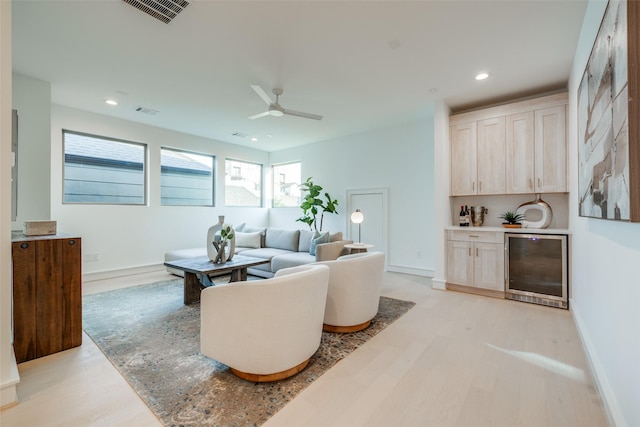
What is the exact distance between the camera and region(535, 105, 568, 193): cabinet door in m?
3.46

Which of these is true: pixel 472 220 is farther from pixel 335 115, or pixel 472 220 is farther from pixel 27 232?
pixel 27 232

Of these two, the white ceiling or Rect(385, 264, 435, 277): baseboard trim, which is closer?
the white ceiling

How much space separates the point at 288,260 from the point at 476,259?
276 centimetres

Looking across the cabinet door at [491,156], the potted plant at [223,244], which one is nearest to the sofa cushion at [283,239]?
the potted plant at [223,244]

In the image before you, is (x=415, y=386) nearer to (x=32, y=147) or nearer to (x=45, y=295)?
(x=45, y=295)

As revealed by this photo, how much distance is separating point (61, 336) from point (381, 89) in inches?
170

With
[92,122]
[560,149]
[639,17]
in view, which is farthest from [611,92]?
[92,122]

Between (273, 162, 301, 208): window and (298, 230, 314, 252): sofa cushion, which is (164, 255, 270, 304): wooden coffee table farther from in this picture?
(273, 162, 301, 208): window

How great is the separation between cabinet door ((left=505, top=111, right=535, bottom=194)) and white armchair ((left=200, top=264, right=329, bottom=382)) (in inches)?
132

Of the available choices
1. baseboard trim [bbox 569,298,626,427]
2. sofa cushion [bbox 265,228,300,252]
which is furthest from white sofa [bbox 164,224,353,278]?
baseboard trim [bbox 569,298,626,427]

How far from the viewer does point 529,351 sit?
2309 millimetres

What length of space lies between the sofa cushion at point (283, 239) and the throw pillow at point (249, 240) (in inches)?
8.0

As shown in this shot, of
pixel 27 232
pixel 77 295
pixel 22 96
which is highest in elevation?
pixel 22 96

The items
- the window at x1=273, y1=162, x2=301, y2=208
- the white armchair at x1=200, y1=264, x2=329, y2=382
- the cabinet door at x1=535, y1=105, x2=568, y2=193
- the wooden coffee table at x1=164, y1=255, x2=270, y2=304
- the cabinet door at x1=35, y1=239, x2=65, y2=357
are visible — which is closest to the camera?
the white armchair at x1=200, y1=264, x2=329, y2=382
